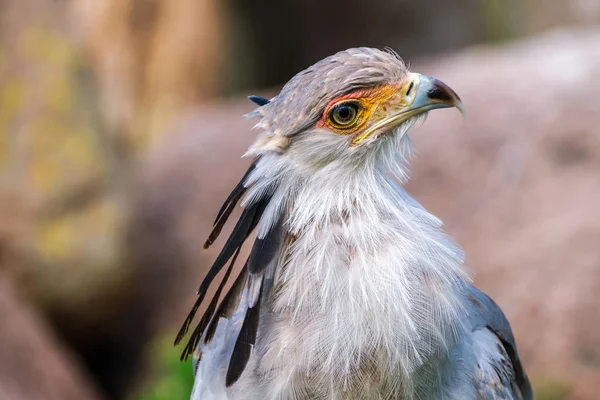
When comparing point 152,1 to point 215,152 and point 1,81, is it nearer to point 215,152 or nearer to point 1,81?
point 215,152

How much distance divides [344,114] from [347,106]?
27 millimetres

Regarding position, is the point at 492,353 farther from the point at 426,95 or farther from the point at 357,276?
the point at 426,95

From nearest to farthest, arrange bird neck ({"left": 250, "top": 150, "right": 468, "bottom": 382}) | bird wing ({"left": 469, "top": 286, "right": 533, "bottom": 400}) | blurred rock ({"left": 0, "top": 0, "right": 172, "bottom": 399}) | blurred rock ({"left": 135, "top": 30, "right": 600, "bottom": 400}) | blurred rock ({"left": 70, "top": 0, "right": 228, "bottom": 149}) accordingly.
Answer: bird neck ({"left": 250, "top": 150, "right": 468, "bottom": 382})
bird wing ({"left": 469, "top": 286, "right": 533, "bottom": 400})
blurred rock ({"left": 135, "top": 30, "right": 600, "bottom": 400})
blurred rock ({"left": 0, "top": 0, "right": 172, "bottom": 399})
blurred rock ({"left": 70, "top": 0, "right": 228, "bottom": 149})

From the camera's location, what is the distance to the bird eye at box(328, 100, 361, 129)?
2.37 m

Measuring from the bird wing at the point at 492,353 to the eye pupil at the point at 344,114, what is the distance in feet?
2.58

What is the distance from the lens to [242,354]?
7.76 ft

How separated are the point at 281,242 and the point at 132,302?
4882 millimetres

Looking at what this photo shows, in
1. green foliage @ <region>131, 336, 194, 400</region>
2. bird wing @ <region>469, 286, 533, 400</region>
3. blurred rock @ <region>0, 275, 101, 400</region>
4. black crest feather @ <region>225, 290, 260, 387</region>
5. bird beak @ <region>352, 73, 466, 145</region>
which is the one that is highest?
bird beak @ <region>352, 73, 466, 145</region>

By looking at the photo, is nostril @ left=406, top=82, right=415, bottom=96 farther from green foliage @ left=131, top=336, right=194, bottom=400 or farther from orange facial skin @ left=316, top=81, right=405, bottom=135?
green foliage @ left=131, top=336, right=194, bottom=400

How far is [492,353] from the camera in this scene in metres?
2.74

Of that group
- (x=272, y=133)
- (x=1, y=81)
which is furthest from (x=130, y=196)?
(x=272, y=133)

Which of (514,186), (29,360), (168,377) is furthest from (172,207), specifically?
(514,186)

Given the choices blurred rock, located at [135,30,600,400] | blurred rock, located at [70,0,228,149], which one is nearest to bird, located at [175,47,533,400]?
blurred rock, located at [135,30,600,400]

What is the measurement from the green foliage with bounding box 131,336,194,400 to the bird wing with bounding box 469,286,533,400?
2698mm
